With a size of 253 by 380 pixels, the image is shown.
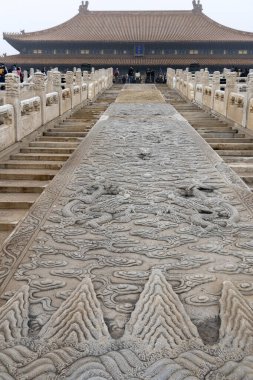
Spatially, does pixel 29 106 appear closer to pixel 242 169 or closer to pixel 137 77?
pixel 242 169

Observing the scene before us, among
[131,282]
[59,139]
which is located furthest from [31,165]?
[131,282]

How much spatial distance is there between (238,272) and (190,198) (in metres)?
1.66

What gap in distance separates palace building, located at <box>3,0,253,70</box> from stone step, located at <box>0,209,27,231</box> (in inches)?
1187

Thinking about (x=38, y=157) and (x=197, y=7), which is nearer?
(x=38, y=157)

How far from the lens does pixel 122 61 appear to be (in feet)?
115

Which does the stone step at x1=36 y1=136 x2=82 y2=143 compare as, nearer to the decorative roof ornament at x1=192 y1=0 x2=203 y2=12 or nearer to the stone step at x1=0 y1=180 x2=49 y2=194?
the stone step at x1=0 y1=180 x2=49 y2=194

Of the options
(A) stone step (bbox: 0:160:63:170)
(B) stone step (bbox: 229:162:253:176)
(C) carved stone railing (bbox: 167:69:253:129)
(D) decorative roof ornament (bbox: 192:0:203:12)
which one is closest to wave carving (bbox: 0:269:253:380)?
(B) stone step (bbox: 229:162:253:176)

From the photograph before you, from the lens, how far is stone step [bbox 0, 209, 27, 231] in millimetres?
4363

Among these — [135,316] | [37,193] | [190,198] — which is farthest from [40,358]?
[37,193]

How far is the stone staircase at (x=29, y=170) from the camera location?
4918 millimetres

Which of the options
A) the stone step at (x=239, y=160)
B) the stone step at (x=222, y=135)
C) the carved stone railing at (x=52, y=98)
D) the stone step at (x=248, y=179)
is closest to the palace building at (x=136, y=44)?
the carved stone railing at (x=52, y=98)

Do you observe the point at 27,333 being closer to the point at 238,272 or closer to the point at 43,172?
the point at 238,272

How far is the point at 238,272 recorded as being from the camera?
3.05m

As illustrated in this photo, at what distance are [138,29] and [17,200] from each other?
1425 inches
